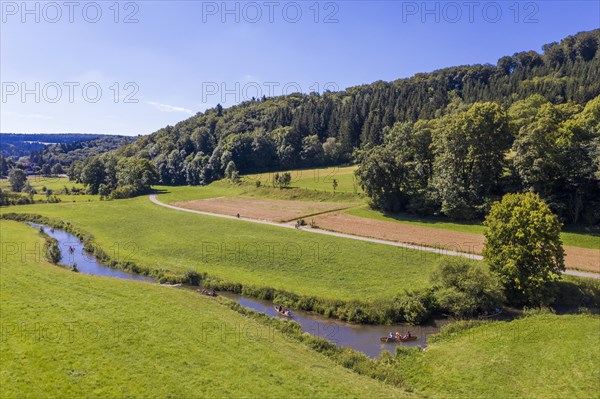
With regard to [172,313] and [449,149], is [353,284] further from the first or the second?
[449,149]

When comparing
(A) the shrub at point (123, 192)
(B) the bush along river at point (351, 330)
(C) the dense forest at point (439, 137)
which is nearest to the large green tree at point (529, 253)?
(B) the bush along river at point (351, 330)

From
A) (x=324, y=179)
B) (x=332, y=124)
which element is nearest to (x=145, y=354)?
(x=324, y=179)

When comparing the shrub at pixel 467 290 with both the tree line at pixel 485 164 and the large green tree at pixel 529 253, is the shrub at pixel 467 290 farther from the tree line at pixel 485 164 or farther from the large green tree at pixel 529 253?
the tree line at pixel 485 164

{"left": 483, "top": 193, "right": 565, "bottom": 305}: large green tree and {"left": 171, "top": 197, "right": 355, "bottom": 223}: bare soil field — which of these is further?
{"left": 171, "top": 197, "right": 355, "bottom": 223}: bare soil field

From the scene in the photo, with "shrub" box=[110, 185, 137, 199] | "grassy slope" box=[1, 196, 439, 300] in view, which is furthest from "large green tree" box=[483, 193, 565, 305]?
"shrub" box=[110, 185, 137, 199]

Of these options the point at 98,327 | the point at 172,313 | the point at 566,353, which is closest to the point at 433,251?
the point at 566,353

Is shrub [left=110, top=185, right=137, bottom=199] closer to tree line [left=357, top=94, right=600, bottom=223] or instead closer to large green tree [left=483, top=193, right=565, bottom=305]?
tree line [left=357, top=94, right=600, bottom=223]

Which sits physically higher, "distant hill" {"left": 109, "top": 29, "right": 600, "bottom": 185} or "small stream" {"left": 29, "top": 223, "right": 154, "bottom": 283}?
"distant hill" {"left": 109, "top": 29, "right": 600, "bottom": 185}
